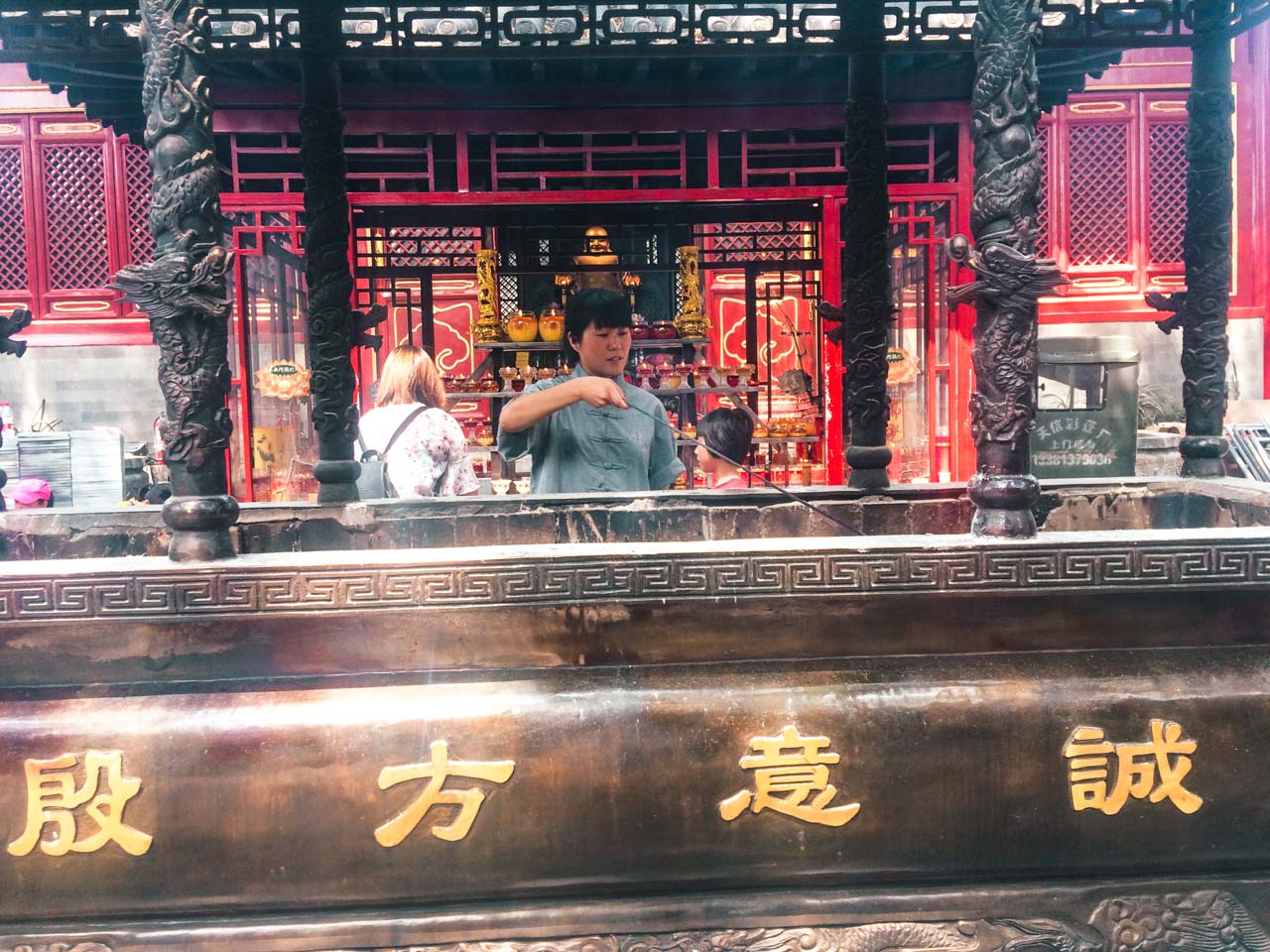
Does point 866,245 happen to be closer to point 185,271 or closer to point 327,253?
point 327,253

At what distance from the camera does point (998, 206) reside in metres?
2.31

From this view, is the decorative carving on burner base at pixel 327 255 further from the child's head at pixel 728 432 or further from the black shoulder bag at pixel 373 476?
the child's head at pixel 728 432

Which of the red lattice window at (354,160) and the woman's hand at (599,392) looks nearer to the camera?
the woman's hand at (599,392)

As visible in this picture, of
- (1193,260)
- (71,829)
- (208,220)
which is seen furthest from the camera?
(1193,260)

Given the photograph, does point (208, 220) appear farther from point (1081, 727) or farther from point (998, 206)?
point (1081, 727)

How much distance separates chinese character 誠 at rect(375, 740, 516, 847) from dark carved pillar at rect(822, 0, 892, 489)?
2.26 meters

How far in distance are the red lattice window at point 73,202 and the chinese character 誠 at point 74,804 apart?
850cm

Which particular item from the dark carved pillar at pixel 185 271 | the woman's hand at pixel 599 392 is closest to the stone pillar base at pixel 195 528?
the dark carved pillar at pixel 185 271

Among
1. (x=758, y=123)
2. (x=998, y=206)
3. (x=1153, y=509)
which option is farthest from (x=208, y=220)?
(x=758, y=123)

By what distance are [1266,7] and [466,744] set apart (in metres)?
3.98

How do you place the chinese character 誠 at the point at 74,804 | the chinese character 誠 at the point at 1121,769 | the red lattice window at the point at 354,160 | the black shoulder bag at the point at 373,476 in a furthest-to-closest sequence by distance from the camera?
1. the red lattice window at the point at 354,160
2. the black shoulder bag at the point at 373,476
3. the chinese character 誠 at the point at 1121,769
4. the chinese character 誠 at the point at 74,804

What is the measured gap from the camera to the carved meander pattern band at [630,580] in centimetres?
216

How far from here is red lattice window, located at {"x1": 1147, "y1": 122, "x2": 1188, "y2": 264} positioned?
919cm

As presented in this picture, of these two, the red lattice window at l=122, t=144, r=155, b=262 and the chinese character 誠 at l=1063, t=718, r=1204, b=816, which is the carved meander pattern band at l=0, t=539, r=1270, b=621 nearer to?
the chinese character 誠 at l=1063, t=718, r=1204, b=816
